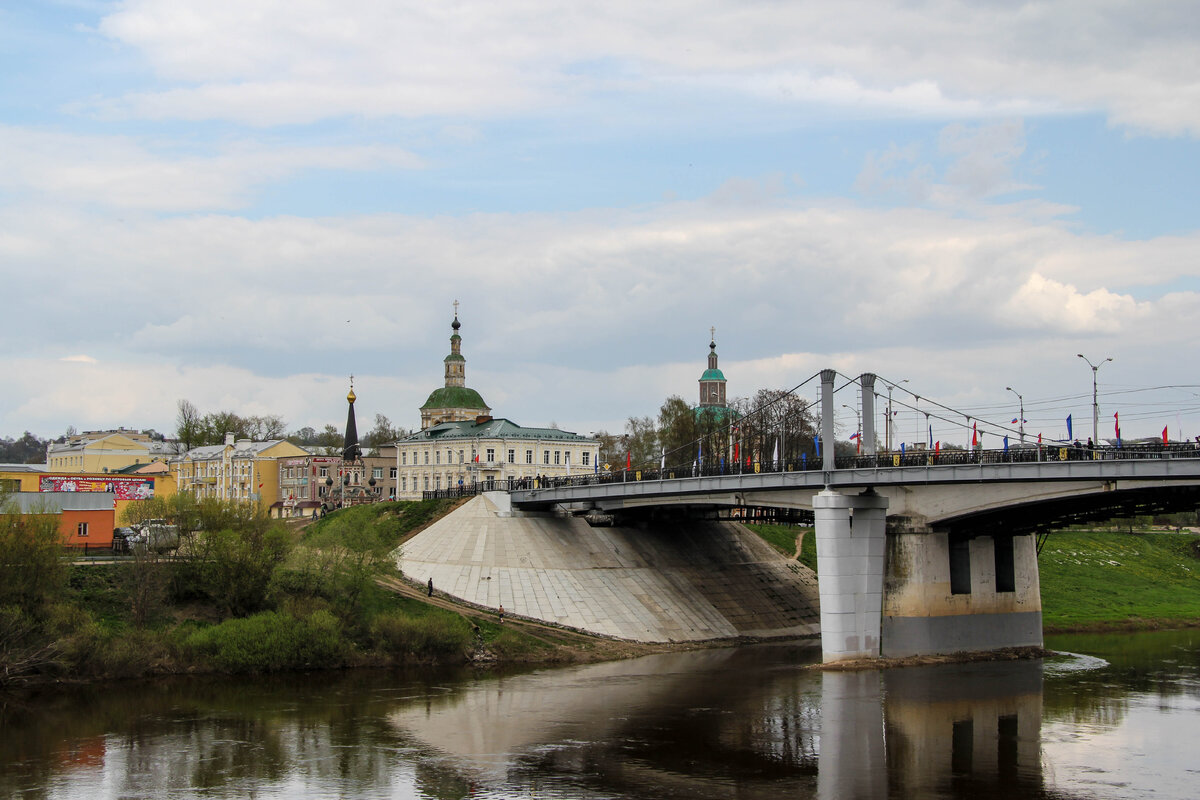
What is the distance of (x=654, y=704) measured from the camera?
5597 centimetres

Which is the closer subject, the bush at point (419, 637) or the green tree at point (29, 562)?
the green tree at point (29, 562)

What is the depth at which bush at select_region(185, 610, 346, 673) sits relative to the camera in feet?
208

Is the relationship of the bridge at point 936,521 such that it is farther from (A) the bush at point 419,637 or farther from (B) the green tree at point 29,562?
(B) the green tree at point 29,562

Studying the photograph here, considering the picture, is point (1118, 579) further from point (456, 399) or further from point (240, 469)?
→ point (240, 469)

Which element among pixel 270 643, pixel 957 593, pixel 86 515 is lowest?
pixel 270 643

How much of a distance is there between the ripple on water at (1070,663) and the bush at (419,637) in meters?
31.1

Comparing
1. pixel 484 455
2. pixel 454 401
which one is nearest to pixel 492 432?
pixel 484 455

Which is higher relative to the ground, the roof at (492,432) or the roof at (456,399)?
the roof at (456,399)

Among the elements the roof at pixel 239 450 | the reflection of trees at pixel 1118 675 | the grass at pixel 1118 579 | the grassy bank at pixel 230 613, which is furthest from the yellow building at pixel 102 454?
the reflection of trees at pixel 1118 675

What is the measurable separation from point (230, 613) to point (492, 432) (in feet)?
178

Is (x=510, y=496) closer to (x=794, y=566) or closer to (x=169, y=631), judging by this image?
(x=794, y=566)

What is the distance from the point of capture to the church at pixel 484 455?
11975 cm

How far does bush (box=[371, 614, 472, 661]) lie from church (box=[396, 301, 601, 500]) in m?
44.5

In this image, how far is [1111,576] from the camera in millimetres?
107000
